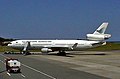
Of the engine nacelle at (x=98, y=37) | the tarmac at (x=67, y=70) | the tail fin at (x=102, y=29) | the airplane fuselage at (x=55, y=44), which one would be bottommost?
the tarmac at (x=67, y=70)

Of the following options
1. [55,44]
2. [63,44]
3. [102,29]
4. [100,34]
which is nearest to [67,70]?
[63,44]

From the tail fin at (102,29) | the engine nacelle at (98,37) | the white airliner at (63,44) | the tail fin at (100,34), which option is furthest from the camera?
the tail fin at (102,29)

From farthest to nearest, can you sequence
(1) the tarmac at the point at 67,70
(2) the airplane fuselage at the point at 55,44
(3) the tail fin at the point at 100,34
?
1. (2) the airplane fuselage at the point at 55,44
2. (3) the tail fin at the point at 100,34
3. (1) the tarmac at the point at 67,70

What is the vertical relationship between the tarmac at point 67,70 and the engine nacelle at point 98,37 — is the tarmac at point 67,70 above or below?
below

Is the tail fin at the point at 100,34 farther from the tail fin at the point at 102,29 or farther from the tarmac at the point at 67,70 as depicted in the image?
the tarmac at the point at 67,70

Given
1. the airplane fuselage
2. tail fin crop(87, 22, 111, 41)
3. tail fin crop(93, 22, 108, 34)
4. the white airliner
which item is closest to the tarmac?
tail fin crop(87, 22, 111, 41)

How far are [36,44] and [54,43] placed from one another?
4.98 meters

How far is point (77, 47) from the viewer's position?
82438 mm

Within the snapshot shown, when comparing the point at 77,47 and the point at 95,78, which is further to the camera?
the point at 77,47

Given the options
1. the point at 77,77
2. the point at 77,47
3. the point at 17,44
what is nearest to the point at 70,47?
the point at 77,47

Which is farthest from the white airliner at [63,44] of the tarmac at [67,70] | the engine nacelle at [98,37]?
the tarmac at [67,70]

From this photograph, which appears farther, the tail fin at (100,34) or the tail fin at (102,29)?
the tail fin at (102,29)

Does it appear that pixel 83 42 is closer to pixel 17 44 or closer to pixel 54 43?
pixel 54 43

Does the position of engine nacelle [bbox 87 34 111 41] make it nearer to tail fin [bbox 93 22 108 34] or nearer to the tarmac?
tail fin [bbox 93 22 108 34]
